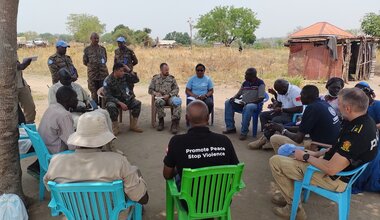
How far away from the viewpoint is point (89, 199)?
2.37 metres

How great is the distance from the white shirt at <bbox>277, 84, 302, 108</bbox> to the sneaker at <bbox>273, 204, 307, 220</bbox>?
92.1 inches

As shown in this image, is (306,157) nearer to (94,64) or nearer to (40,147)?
(40,147)

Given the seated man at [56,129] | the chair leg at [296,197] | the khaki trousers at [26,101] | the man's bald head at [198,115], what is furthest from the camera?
the khaki trousers at [26,101]

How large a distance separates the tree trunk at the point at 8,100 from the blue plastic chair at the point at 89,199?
926mm

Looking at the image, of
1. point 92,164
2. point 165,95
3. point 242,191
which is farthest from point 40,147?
point 165,95

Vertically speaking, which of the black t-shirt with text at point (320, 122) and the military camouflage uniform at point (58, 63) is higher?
the military camouflage uniform at point (58, 63)

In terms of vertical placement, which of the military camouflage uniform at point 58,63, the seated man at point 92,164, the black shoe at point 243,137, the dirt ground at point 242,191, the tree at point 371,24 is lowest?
the dirt ground at point 242,191

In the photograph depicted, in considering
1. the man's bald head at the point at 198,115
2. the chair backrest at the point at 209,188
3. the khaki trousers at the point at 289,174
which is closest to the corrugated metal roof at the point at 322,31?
the khaki trousers at the point at 289,174

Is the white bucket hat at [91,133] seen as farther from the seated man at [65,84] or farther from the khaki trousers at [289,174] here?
the seated man at [65,84]

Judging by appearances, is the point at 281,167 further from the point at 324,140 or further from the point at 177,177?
the point at 177,177

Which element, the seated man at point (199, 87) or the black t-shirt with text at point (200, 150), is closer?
the black t-shirt with text at point (200, 150)

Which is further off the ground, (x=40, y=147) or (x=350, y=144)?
(x=350, y=144)

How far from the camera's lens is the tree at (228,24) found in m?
55.4

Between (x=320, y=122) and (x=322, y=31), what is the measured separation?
37.7ft
